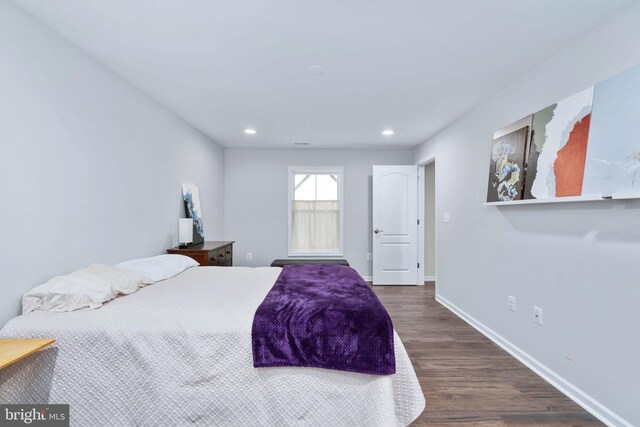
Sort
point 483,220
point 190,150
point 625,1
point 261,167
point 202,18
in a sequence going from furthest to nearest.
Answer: point 261,167 < point 190,150 < point 483,220 < point 202,18 < point 625,1

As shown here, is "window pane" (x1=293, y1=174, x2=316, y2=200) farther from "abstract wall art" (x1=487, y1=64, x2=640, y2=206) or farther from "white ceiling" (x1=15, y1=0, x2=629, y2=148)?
"abstract wall art" (x1=487, y1=64, x2=640, y2=206)

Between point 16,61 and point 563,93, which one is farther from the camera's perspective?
point 563,93

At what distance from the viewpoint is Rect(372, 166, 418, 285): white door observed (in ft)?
16.2

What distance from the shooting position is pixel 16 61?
5.47ft

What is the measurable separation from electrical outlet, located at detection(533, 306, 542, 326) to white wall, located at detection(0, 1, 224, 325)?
341 cm

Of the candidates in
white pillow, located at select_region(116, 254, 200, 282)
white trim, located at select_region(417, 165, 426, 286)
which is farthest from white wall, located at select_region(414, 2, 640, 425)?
white pillow, located at select_region(116, 254, 200, 282)

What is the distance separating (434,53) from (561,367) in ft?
7.85

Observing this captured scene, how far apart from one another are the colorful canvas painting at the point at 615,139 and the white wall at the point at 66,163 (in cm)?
334

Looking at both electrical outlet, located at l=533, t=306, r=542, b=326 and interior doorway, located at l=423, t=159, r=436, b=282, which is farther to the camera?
interior doorway, located at l=423, t=159, r=436, b=282

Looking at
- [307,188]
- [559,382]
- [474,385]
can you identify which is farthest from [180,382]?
[307,188]

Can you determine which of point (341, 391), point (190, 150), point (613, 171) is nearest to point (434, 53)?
point (613, 171)

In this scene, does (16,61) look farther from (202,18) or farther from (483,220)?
(483,220)

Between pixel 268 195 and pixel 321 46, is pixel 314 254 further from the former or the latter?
pixel 321 46

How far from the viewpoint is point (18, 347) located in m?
1.33
